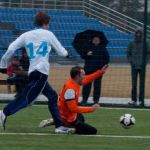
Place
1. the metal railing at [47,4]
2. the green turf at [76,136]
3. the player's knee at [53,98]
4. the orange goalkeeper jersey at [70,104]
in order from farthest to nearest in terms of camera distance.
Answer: the metal railing at [47,4]
the player's knee at [53,98]
the orange goalkeeper jersey at [70,104]
the green turf at [76,136]

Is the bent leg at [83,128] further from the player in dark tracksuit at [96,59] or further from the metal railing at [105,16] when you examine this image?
the metal railing at [105,16]

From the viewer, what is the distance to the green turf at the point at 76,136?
10.4 metres

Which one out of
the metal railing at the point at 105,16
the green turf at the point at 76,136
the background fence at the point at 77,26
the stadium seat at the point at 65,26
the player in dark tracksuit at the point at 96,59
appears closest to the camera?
the green turf at the point at 76,136

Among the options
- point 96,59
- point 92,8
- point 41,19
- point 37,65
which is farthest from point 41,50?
point 92,8

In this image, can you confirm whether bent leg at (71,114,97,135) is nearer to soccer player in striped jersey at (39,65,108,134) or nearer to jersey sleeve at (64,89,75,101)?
soccer player in striped jersey at (39,65,108,134)

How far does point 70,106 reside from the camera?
11.9 meters

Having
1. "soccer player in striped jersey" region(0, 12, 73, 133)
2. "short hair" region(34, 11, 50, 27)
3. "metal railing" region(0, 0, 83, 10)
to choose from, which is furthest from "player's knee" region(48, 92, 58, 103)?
"metal railing" region(0, 0, 83, 10)

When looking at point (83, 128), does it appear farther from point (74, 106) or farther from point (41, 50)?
point (41, 50)

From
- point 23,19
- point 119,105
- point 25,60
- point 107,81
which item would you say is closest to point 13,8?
point 23,19

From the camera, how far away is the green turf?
34.3ft

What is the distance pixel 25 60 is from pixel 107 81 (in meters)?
4.80

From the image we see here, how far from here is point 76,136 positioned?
1176 centimetres

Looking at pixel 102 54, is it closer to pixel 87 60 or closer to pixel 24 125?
pixel 87 60

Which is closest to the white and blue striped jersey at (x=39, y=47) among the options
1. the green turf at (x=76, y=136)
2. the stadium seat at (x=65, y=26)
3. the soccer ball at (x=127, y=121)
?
the green turf at (x=76, y=136)
